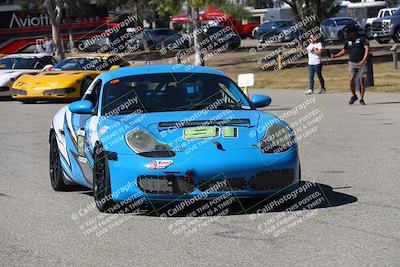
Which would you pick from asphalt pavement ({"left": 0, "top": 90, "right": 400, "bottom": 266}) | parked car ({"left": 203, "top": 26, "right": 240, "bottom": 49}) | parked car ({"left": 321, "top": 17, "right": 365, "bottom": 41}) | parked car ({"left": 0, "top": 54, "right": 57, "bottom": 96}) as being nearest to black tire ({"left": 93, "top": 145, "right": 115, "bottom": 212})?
asphalt pavement ({"left": 0, "top": 90, "right": 400, "bottom": 266})

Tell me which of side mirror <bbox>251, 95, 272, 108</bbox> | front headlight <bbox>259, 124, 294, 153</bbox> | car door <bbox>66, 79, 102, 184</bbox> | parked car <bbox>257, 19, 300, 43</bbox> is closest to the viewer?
front headlight <bbox>259, 124, 294, 153</bbox>

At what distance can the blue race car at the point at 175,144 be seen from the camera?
24.5ft

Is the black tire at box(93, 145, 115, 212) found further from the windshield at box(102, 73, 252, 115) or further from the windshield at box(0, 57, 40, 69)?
the windshield at box(0, 57, 40, 69)

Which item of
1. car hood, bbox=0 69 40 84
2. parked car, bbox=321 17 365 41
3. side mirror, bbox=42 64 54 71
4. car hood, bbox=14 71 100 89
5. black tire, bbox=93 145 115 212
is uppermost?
black tire, bbox=93 145 115 212

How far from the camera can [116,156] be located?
756 cm

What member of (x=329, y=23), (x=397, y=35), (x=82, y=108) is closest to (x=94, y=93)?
(x=82, y=108)

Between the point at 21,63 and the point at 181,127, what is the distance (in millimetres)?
20378

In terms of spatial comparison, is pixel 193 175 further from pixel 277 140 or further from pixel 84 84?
pixel 84 84

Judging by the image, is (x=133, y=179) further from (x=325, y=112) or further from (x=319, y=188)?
(x=325, y=112)

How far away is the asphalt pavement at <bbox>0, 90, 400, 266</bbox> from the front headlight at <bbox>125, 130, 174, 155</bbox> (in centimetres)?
59

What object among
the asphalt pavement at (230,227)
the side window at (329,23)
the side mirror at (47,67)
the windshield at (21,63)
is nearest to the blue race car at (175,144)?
the asphalt pavement at (230,227)

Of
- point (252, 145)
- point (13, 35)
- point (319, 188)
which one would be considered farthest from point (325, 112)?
point (13, 35)

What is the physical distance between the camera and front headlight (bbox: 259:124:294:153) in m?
7.75

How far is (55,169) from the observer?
376 inches
